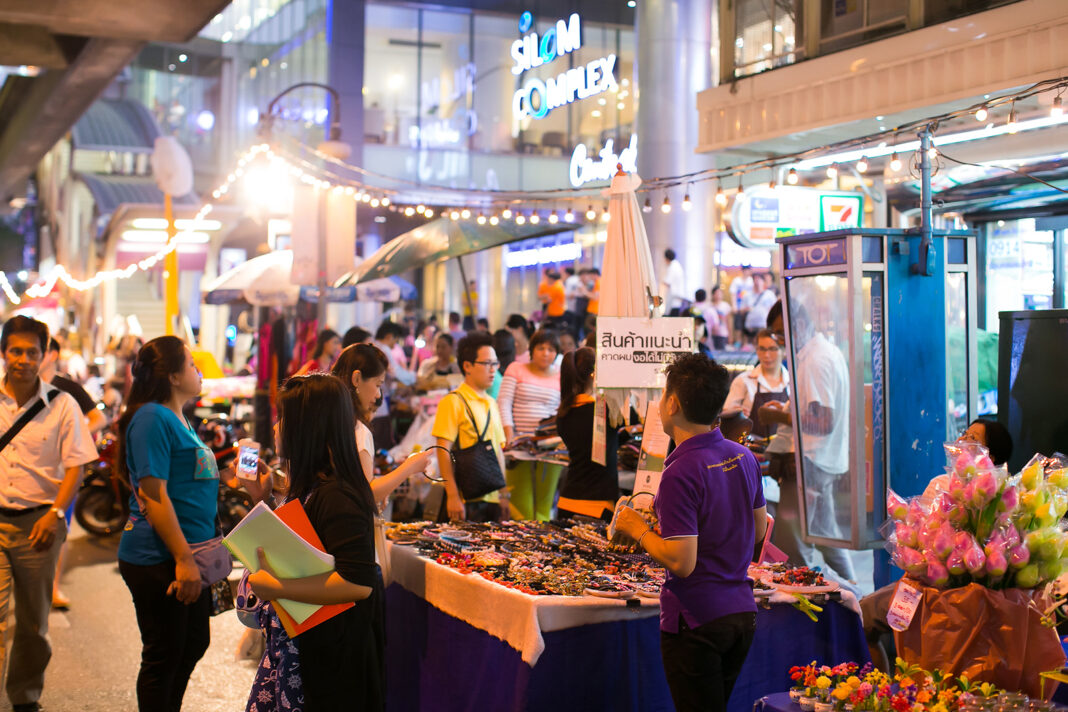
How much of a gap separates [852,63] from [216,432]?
7144 millimetres

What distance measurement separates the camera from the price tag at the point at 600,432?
6.23 metres

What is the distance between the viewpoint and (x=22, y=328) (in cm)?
552

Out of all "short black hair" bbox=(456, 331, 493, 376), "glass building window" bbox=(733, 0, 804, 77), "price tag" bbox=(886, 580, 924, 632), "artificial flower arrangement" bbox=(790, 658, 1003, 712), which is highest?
"glass building window" bbox=(733, 0, 804, 77)

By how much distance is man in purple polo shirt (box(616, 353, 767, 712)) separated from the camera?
365 centimetres

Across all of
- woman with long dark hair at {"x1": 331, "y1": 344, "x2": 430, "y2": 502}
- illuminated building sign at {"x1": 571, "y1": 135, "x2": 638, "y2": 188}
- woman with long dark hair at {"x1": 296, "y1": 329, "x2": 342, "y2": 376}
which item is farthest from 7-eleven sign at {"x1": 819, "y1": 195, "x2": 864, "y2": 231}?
illuminated building sign at {"x1": 571, "y1": 135, "x2": 638, "y2": 188}

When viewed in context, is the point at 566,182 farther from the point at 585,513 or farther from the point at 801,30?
the point at 585,513

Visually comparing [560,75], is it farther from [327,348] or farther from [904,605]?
[904,605]

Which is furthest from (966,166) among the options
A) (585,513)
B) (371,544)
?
(371,544)

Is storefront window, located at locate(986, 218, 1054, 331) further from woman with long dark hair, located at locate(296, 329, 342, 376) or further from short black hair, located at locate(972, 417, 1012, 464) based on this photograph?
woman with long dark hair, located at locate(296, 329, 342, 376)

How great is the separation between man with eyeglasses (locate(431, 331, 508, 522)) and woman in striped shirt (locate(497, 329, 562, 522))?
110 centimetres

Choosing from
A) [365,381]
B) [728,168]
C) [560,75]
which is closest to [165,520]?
[365,381]

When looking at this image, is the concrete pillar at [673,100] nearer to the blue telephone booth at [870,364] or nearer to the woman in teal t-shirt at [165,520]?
the blue telephone booth at [870,364]

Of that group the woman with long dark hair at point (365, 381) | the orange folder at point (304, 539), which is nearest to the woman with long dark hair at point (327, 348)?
the woman with long dark hair at point (365, 381)

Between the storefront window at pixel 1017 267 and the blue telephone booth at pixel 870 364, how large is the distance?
102 inches
